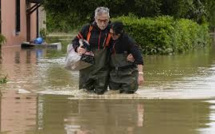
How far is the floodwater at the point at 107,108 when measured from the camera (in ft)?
25.4

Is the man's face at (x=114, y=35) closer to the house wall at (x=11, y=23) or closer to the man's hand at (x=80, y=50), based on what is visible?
the man's hand at (x=80, y=50)

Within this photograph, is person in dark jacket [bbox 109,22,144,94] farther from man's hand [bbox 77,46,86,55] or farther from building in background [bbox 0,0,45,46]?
building in background [bbox 0,0,45,46]

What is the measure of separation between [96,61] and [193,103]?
1.94m

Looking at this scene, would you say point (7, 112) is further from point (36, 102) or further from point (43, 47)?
point (43, 47)

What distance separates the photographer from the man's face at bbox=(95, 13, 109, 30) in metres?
10.8

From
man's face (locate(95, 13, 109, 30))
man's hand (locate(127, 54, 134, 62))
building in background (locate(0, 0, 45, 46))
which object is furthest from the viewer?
building in background (locate(0, 0, 45, 46))

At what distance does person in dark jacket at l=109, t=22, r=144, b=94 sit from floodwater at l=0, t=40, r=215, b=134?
0.77ft

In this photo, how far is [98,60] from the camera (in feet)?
36.3

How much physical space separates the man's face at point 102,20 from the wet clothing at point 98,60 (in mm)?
93

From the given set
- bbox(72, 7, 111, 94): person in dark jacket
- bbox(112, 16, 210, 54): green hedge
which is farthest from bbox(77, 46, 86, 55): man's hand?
bbox(112, 16, 210, 54): green hedge

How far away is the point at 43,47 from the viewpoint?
3666 cm

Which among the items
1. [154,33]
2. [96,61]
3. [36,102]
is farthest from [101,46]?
[154,33]

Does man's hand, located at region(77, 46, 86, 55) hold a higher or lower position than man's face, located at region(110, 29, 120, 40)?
lower

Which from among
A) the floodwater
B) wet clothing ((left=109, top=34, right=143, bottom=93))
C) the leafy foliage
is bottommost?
the floodwater
